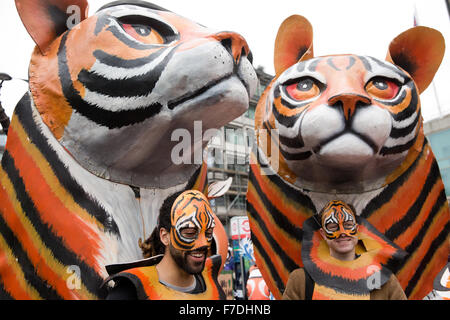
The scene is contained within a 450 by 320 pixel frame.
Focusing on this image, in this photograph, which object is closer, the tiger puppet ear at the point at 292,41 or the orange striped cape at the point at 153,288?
the orange striped cape at the point at 153,288

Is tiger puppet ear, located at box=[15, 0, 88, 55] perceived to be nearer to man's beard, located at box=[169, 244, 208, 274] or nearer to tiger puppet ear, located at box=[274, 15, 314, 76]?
man's beard, located at box=[169, 244, 208, 274]

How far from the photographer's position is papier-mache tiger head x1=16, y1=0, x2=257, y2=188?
172 centimetres

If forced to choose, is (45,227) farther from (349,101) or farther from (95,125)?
(349,101)

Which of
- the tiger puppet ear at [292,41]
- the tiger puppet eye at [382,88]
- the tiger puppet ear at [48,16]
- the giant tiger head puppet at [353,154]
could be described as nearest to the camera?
the tiger puppet ear at [48,16]

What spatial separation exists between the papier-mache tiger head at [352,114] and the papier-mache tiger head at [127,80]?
0.41 m

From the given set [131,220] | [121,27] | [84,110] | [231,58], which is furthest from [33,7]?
[131,220]

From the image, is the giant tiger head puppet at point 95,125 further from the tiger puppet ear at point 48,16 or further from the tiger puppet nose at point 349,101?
the tiger puppet nose at point 349,101

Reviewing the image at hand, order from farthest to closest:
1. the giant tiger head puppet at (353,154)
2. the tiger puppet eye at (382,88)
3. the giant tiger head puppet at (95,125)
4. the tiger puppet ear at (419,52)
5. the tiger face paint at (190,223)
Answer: the tiger puppet ear at (419,52), the tiger puppet eye at (382,88), the giant tiger head puppet at (353,154), the giant tiger head puppet at (95,125), the tiger face paint at (190,223)

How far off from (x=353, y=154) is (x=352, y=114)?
0.20 metres

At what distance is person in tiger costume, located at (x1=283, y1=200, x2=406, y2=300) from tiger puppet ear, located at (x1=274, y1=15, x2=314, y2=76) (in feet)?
3.87

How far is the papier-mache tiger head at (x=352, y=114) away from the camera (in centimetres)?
194

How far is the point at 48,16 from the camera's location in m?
1.90

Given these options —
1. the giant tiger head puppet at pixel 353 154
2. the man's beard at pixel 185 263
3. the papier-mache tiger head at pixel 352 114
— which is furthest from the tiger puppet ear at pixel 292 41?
the man's beard at pixel 185 263

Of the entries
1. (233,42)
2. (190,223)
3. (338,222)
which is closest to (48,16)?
(233,42)
